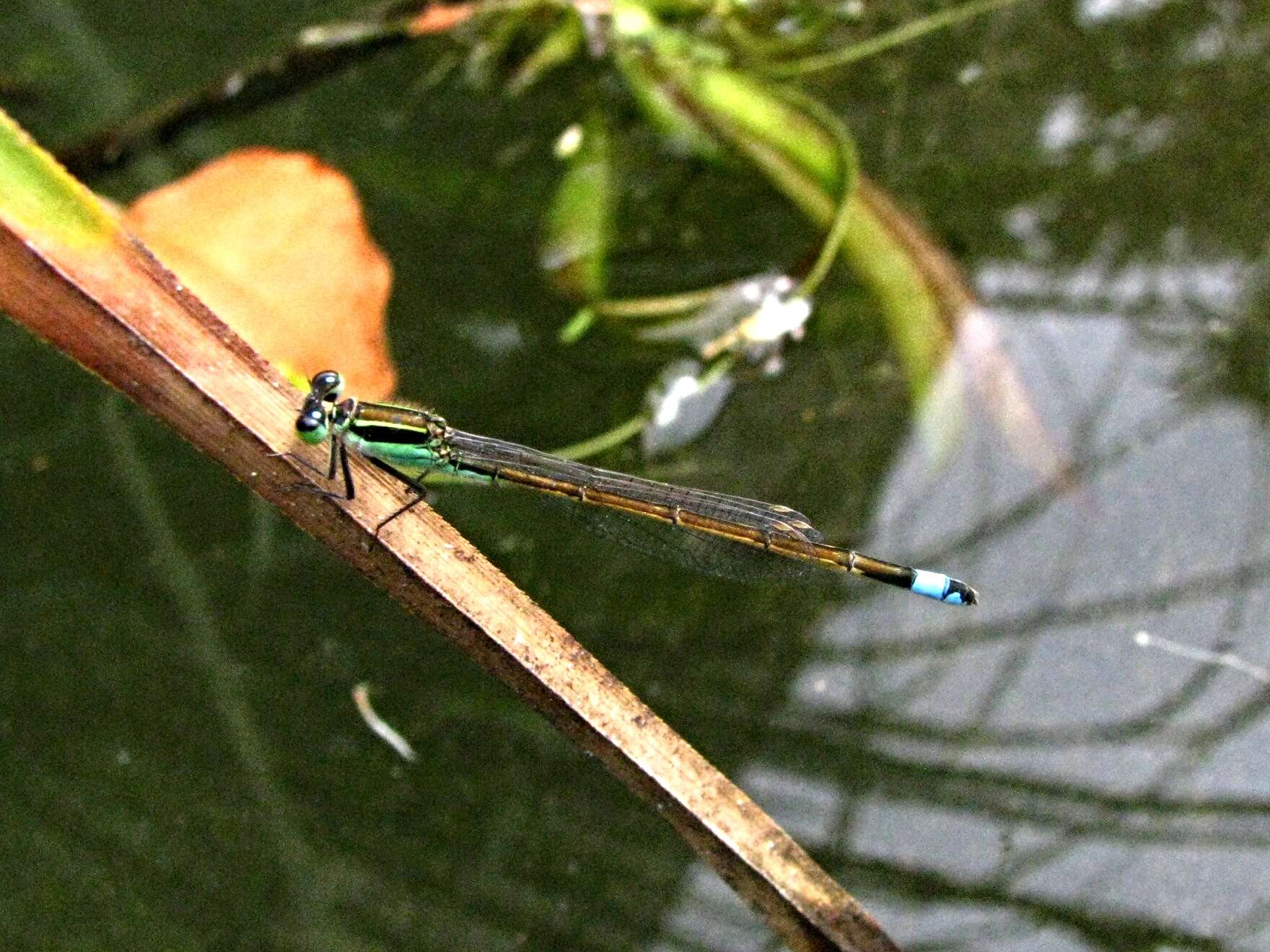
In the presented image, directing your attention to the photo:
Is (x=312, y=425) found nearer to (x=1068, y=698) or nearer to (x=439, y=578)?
(x=439, y=578)

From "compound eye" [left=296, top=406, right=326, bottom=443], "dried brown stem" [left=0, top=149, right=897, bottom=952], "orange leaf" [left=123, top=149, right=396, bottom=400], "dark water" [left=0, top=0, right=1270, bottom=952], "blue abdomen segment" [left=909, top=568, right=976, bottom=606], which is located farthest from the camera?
"orange leaf" [left=123, top=149, right=396, bottom=400]

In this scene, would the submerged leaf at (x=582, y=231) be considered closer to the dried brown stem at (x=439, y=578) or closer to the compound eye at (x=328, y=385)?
the compound eye at (x=328, y=385)

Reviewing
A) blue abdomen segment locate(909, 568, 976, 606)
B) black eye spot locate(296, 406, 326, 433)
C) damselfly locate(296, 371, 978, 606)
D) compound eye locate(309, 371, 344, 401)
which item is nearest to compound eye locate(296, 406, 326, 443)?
black eye spot locate(296, 406, 326, 433)

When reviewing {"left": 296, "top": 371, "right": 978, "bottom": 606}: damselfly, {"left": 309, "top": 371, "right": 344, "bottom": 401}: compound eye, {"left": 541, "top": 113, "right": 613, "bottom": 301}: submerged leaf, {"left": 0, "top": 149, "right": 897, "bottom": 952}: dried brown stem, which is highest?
{"left": 541, "top": 113, "right": 613, "bottom": 301}: submerged leaf

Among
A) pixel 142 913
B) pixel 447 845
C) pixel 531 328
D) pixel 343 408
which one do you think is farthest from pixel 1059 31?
pixel 142 913

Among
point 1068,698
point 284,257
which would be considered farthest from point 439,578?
point 284,257

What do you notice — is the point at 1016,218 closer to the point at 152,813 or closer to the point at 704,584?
the point at 704,584

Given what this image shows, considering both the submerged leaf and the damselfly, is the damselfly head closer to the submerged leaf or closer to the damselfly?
the damselfly

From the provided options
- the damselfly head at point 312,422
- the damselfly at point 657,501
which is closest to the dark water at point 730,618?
the damselfly at point 657,501
